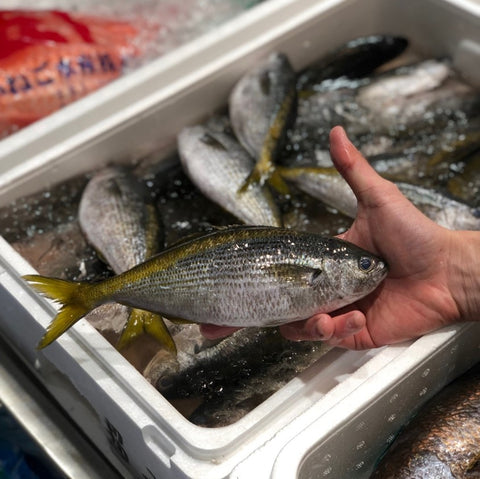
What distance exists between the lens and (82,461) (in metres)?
1.78

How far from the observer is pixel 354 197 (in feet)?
Result: 6.45

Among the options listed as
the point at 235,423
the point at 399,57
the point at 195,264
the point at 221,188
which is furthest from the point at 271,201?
the point at 399,57

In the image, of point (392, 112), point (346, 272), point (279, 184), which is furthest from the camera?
point (392, 112)

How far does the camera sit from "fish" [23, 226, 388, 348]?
1396 mm

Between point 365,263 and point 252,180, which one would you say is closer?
point 365,263

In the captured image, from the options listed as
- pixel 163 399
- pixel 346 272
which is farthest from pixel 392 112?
pixel 163 399

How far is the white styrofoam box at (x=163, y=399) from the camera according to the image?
138 centimetres

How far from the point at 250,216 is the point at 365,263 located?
0.58m

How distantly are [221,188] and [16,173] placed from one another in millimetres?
598

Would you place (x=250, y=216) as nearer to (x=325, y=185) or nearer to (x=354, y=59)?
(x=325, y=185)

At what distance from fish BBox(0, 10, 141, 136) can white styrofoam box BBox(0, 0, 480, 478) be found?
0.55 metres

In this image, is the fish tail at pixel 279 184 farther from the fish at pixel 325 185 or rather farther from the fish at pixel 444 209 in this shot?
the fish at pixel 444 209

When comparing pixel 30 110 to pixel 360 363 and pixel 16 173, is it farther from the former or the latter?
pixel 360 363

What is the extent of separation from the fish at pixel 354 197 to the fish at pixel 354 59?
604 mm
